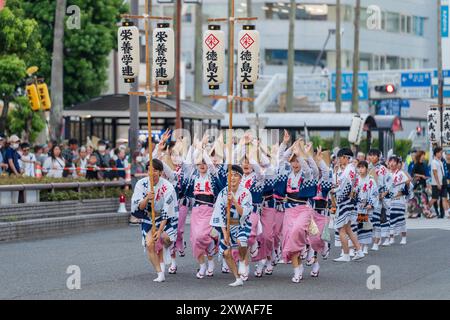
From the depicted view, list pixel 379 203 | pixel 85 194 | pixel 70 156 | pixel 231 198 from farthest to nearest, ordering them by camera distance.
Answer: pixel 70 156, pixel 85 194, pixel 379 203, pixel 231 198

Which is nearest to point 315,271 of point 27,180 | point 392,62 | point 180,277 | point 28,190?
point 180,277

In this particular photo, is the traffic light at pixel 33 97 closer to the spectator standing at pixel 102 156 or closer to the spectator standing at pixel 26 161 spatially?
the spectator standing at pixel 102 156

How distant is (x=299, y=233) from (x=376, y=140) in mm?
36013

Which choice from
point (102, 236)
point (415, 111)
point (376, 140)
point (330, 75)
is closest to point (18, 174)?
point (102, 236)

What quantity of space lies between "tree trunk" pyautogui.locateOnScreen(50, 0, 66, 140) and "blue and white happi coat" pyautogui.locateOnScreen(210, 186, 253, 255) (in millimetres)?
20173

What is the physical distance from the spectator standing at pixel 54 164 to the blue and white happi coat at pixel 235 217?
13.6 metres

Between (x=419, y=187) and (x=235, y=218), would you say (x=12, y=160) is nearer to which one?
(x=419, y=187)

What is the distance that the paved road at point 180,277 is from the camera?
1431 centimetres

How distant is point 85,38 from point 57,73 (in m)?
8.83

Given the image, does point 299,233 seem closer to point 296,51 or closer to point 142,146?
point 142,146

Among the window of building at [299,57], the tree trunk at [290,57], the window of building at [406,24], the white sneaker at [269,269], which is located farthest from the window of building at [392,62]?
the white sneaker at [269,269]

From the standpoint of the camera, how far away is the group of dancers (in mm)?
15773

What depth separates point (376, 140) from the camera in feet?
169

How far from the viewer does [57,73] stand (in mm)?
35469
